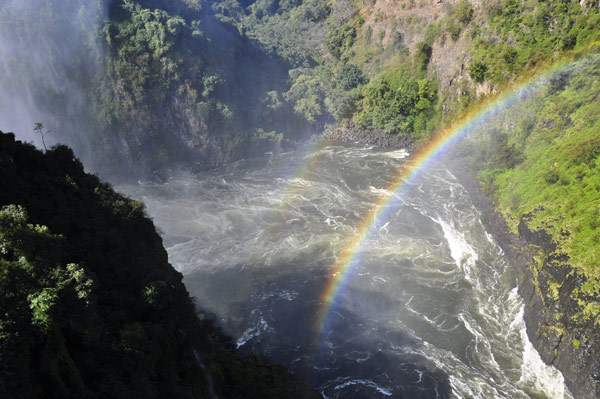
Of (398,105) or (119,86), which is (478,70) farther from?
(119,86)

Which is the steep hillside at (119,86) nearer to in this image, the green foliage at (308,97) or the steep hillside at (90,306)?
the green foliage at (308,97)

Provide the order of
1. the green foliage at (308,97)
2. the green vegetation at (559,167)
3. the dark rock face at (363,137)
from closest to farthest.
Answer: the green vegetation at (559,167) → the dark rock face at (363,137) → the green foliage at (308,97)

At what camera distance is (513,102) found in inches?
1641

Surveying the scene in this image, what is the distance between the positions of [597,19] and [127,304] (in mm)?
45568

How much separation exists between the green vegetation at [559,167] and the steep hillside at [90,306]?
18095mm

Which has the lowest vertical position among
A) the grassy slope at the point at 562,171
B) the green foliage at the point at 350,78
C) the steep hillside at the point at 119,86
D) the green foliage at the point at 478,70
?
the grassy slope at the point at 562,171

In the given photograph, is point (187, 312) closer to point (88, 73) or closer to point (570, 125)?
point (570, 125)

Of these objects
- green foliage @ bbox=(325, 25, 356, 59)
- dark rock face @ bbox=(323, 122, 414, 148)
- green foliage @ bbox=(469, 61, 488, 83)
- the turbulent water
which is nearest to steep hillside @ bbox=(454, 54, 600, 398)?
the turbulent water

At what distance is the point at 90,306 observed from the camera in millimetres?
12445

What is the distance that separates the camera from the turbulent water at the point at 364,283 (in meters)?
21.5

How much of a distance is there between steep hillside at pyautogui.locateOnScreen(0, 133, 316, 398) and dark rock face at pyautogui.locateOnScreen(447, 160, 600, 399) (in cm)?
A: 1319

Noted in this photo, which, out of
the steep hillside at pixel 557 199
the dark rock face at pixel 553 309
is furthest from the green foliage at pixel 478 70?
the dark rock face at pixel 553 309

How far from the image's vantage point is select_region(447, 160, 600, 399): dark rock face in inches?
768

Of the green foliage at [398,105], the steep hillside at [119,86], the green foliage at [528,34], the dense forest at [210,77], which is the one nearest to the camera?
the green foliage at [528,34]
